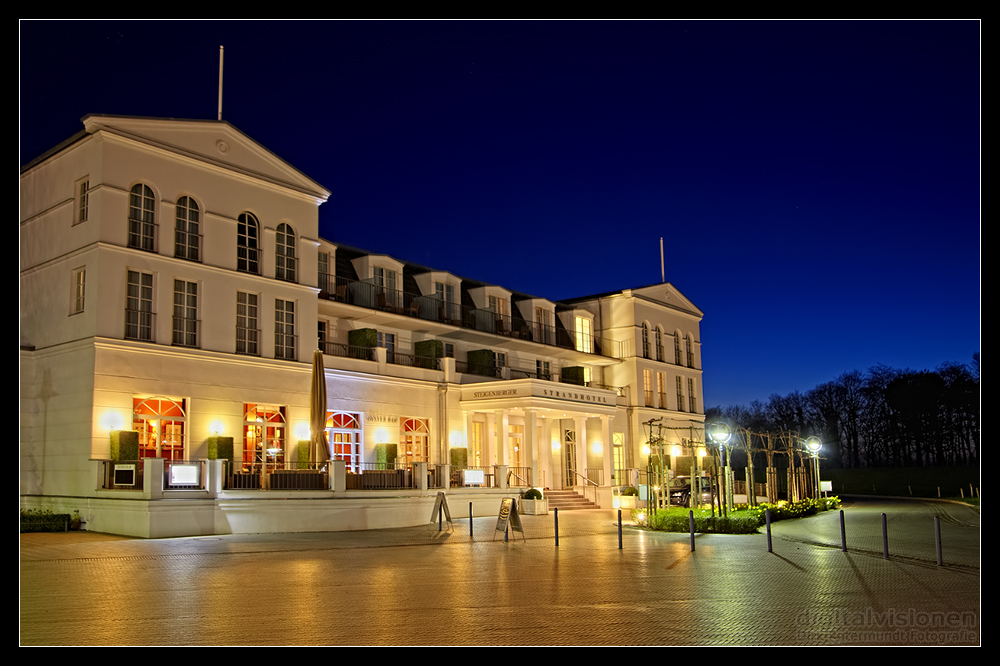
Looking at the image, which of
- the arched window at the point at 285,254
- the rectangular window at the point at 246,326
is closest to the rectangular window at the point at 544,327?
the arched window at the point at 285,254

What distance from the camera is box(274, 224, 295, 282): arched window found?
31828 millimetres

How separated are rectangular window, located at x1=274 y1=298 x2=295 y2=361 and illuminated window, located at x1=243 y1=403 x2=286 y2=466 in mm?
1965

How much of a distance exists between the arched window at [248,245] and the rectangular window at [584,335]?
22.7m

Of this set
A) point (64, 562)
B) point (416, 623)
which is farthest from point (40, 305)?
point (416, 623)

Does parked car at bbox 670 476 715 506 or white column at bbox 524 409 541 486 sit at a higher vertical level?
white column at bbox 524 409 541 486

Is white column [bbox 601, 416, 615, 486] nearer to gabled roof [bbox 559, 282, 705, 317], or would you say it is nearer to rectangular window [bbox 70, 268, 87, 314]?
gabled roof [bbox 559, 282, 705, 317]

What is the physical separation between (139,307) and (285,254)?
6088 millimetres

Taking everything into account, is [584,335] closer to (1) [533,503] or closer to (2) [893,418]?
(1) [533,503]


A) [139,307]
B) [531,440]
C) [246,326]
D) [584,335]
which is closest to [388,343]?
[531,440]

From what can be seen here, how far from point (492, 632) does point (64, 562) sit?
11254mm

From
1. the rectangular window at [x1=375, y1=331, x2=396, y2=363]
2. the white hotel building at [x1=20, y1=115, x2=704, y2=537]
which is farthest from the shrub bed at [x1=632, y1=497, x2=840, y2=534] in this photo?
the rectangular window at [x1=375, y1=331, x2=396, y2=363]

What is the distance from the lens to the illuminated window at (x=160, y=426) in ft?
88.4

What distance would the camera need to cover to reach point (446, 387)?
37.9 metres

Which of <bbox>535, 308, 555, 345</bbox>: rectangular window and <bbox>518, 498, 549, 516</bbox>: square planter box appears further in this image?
<bbox>535, 308, 555, 345</bbox>: rectangular window
